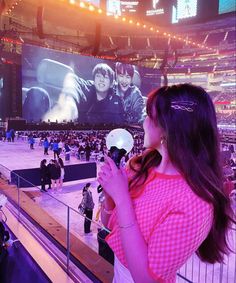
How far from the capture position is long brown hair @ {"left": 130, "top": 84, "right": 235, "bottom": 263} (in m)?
0.95

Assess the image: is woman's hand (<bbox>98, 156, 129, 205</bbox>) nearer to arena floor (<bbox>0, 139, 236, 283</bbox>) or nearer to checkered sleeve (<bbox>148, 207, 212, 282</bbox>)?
checkered sleeve (<bbox>148, 207, 212, 282</bbox>)

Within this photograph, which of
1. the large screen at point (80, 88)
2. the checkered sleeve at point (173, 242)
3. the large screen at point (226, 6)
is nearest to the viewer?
the checkered sleeve at point (173, 242)

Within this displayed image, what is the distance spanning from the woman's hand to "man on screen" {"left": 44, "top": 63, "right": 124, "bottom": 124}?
90.7ft

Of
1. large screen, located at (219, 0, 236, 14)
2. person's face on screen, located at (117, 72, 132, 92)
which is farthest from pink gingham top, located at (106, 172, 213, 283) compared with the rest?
person's face on screen, located at (117, 72, 132, 92)

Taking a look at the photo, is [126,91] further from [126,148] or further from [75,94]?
[126,148]

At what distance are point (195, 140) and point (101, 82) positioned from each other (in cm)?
3294

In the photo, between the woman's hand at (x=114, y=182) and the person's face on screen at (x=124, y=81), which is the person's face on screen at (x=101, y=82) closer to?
the person's face on screen at (x=124, y=81)

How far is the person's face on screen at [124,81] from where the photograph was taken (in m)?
34.8

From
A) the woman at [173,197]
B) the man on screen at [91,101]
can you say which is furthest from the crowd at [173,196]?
the man on screen at [91,101]

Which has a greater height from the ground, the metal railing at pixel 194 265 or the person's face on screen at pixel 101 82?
the person's face on screen at pixel 101 82

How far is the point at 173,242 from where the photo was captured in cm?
86

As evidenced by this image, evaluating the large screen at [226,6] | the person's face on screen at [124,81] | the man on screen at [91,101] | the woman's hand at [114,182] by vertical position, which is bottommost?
the woman's hand at [114,182]

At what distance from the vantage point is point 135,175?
120cm

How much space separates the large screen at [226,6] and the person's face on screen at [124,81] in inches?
536
